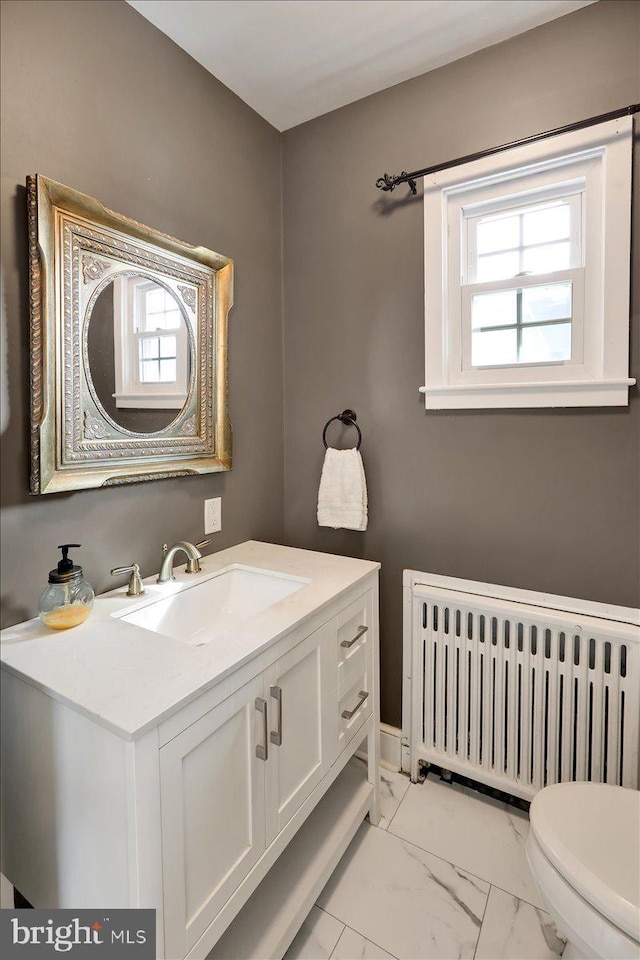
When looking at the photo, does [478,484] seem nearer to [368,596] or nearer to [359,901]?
[368,596]

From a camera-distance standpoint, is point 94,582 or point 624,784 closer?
point 94,582

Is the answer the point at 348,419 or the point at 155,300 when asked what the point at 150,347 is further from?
the point at 348,419

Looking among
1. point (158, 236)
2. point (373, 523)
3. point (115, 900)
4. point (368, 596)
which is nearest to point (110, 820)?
point (115, 900)

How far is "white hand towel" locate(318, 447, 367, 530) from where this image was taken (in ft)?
5.43

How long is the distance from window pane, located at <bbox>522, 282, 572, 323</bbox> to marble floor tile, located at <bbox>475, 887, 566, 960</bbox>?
161 cm

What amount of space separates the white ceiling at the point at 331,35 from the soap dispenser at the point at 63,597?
147 centimetres

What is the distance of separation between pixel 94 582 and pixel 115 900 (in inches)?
25.4

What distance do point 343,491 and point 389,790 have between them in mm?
1044

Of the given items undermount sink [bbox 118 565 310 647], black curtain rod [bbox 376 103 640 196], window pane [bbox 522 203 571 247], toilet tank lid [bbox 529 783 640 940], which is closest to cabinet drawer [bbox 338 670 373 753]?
undermount sink [bbox 118 565 310 647]

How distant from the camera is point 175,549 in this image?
1302 mm

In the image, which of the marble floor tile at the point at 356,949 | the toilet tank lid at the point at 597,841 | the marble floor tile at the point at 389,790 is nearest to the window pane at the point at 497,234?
the toilet tank lid at the point at 597,841

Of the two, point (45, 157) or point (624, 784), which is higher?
point (45, 157)

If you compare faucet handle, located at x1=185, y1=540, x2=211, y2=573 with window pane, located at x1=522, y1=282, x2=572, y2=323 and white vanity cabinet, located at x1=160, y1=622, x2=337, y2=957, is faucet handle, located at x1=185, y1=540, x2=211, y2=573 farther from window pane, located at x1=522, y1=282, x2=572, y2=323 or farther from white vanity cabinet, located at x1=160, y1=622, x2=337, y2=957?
window pane, located at x1=522, y1=282, x2=572, y2=323

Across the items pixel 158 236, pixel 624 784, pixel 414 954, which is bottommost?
pixel 414 954
